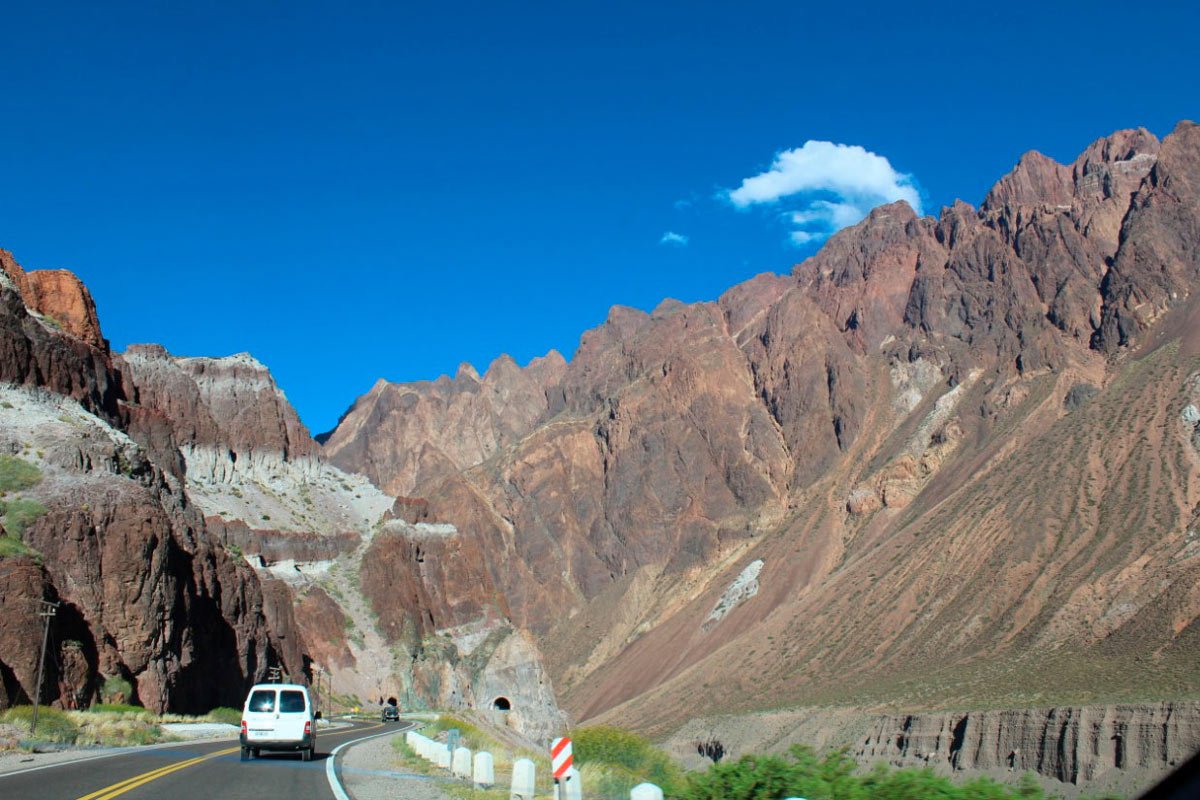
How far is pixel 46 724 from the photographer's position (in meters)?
28.6

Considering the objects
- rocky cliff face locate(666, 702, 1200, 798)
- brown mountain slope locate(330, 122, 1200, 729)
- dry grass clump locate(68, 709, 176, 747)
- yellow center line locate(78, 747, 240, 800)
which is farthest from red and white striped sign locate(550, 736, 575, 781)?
brown mountain slope locate(330, 122, 1200, 729)

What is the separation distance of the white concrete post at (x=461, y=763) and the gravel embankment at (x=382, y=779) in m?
0.36

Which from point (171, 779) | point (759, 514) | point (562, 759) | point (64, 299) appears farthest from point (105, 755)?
point (759, 514)

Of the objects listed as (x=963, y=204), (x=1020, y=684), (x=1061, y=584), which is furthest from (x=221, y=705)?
(x=963, y=204)

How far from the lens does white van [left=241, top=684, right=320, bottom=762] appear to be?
81.8 feet

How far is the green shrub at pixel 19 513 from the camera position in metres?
44.0

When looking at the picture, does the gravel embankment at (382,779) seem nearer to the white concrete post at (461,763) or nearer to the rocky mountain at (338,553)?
the white concrete post at (461,763)

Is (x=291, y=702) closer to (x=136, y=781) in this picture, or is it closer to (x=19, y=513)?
(x=136, y=781)

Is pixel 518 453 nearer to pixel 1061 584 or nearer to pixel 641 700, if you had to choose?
pixel 641 700

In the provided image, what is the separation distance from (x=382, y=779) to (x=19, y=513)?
29.6 meters

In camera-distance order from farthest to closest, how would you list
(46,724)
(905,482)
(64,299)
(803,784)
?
1. (905,482)
2. (64,299)
3. (46,724)
4. (803,784)

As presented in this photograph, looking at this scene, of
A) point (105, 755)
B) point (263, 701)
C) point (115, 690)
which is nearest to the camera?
point (105, 755)

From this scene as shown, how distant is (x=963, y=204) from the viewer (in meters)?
183

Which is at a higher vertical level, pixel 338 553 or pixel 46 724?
pixel 338 553
